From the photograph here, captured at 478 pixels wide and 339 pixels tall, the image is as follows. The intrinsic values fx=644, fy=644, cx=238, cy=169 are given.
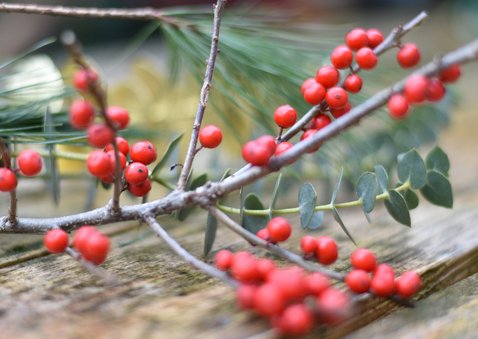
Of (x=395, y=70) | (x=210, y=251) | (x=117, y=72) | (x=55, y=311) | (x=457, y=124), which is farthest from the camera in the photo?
(x=117, y=72)

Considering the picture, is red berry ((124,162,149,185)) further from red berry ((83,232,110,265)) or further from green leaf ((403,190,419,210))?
green leaf ((403,190,419,210))

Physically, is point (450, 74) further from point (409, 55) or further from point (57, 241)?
point (57, 241)

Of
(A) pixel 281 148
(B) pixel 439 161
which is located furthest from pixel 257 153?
(B) pixel 439 161

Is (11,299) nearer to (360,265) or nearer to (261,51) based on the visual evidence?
(360,265)

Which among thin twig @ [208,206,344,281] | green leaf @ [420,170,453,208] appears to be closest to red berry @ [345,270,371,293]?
thin twig @ [208,206,344,281]

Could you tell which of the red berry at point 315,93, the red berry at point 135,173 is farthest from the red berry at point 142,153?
the red berry at point 315,93

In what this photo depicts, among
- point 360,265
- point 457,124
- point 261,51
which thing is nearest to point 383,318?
point 360,265

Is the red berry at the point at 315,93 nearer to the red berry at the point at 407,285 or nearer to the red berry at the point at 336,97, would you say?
the red berry at the point at 336,97
